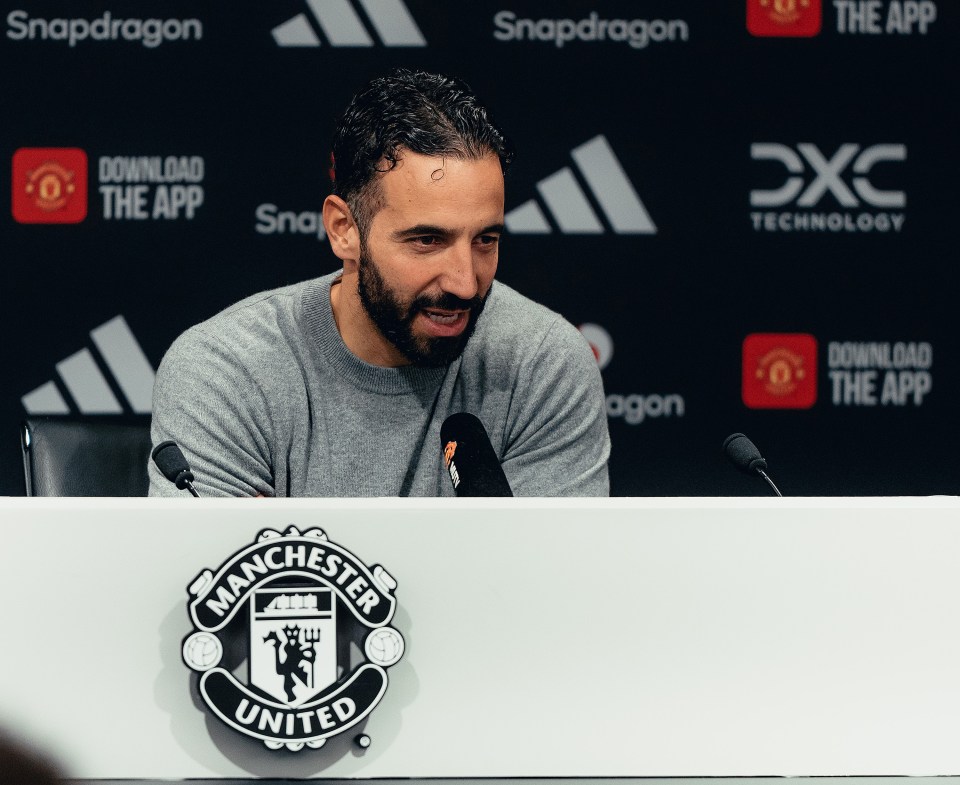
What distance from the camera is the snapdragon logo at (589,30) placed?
252 centimetres

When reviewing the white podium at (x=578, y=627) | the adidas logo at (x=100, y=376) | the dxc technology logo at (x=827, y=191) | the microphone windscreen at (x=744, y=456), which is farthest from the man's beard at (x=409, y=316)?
the dxc technology logo at (x=827, y=191)

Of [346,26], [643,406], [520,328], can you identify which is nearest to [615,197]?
[643,406]

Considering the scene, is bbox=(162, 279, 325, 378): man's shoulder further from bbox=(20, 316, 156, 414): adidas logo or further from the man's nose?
bbox=(20, 316, 156, 414): adidas logo

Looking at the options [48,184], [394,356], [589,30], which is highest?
[589,30]

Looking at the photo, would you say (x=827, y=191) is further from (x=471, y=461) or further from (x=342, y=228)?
(x=471, y=461)

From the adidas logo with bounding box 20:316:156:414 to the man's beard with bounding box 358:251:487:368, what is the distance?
3.90 feet

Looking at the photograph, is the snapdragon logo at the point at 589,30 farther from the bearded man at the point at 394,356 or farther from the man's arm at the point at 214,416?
the man's arm at the point at 214,416

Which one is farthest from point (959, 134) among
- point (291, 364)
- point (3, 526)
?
point (3, 526)

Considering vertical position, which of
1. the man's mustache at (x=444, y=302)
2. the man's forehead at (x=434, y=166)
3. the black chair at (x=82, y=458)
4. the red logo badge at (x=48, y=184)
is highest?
the red logo badge at (x=48, y=184)

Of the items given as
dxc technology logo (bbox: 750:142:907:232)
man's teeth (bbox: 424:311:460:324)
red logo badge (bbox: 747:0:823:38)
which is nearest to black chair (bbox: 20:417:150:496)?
man's teeth (bbox: 424:311:460:324)

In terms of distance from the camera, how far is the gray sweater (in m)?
1.45

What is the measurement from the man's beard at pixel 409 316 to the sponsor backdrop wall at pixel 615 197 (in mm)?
1078

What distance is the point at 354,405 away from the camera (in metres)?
1.52

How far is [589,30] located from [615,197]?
0.37m
